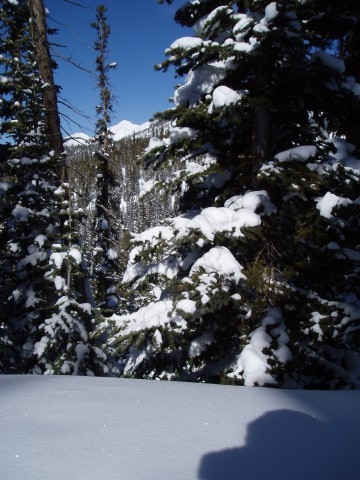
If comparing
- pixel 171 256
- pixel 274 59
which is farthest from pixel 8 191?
pixel 274 59

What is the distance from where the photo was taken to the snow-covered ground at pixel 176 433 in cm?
162

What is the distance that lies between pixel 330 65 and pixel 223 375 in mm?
4473

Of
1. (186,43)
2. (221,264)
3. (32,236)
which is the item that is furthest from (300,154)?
(32,236)

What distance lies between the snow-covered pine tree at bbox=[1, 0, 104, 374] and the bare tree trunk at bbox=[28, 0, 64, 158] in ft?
0.68

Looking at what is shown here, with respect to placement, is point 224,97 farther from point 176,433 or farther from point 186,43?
point 176,433

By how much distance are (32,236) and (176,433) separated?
24.9ft

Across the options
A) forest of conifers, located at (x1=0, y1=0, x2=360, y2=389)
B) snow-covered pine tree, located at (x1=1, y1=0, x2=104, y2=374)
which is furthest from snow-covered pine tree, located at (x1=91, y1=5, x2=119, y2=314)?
forest of conifers, located at (x1=0, y1=0, x2=360, y2=389)

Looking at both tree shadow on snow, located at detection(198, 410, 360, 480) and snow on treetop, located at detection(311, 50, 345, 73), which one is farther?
snow on treetop, located at detection(311, 50, 345, 73)

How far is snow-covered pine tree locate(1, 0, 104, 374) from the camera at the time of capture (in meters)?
7.09

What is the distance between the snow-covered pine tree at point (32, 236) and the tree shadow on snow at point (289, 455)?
5.69 metres

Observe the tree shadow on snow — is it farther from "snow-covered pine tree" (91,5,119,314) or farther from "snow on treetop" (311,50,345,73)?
"snow-covered pine tree" (91,5,119,314)

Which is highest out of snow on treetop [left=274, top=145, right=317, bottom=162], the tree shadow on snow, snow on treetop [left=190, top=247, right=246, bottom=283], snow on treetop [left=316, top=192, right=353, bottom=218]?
snow on treetop [left=274, top=145, right=317, bottom=162]

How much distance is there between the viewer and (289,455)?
69.9 inches

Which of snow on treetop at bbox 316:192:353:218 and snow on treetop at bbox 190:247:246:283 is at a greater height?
snow on treetop at bbox 316:192:353:218
